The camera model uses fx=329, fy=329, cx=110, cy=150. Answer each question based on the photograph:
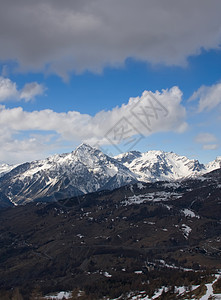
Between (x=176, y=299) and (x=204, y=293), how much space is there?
57.7 feet

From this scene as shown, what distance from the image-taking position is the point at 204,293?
617 ft

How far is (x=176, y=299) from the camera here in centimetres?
19538
